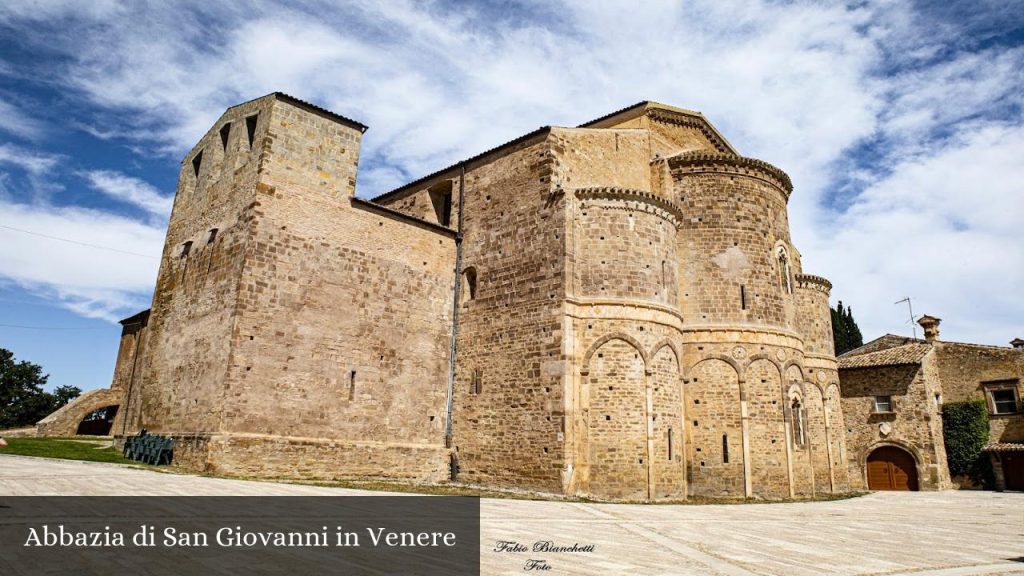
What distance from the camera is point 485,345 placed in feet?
65.2

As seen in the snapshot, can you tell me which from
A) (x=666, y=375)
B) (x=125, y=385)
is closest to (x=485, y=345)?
(x=666, y=375)

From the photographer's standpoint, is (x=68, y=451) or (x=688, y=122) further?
(x=688, y=122)

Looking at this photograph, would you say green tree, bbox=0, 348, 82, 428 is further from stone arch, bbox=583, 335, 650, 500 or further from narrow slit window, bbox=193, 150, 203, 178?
stone arch, bbox=583, 335, 650, 500

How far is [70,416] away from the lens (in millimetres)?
24859

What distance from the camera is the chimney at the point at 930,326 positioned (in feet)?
106

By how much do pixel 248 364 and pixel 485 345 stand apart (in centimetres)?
720

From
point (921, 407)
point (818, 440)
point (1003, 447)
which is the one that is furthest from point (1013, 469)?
point (818, 440)

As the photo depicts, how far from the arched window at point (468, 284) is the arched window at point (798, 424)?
11671 millimetres

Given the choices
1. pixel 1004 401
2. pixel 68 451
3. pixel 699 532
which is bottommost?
pixel 699 532

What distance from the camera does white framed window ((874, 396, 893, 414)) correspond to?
1124 inches

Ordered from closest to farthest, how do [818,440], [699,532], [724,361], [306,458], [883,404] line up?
1. [699,532]
2. [306,458]
3. [724,361]
4. [818,440]
5. [883,404]

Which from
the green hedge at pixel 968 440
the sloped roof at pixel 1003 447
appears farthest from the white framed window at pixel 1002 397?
the sloped roof at pixel 1003 447

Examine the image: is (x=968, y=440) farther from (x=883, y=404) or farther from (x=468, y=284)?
(x=468, y=284)

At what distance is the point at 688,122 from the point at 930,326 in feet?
63.6
